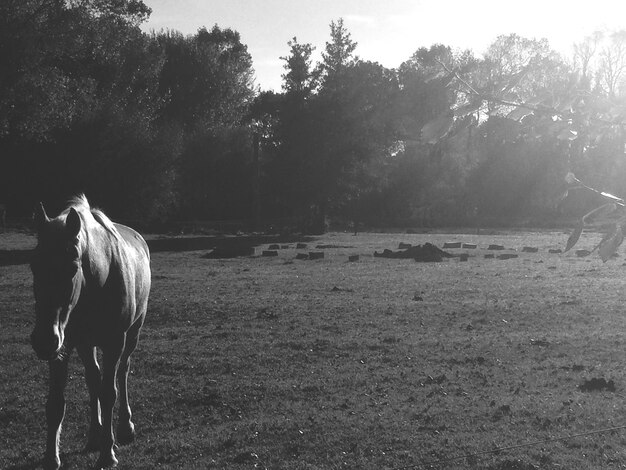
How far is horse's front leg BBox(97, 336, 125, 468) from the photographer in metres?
6.90

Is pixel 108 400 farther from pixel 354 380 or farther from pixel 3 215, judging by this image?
pixel 3 215

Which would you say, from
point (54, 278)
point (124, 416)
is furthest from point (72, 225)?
point (124, 416)

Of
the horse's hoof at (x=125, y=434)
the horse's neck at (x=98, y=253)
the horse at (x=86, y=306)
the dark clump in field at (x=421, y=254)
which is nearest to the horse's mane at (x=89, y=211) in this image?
the horse at (x=86, y=306)

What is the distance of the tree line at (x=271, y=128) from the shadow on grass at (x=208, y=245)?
7.15 ft

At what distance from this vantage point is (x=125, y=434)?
775 centimetres

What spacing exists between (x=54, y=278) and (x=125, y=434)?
8.42 feet

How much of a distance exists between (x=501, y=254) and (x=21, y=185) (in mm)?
23265

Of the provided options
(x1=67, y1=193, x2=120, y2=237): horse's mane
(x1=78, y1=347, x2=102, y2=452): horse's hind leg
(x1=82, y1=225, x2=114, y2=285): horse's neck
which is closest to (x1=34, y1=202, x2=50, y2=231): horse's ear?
(x1=82, y1=225, x2=114, y2=285): horse's neck

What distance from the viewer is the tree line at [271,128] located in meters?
3.59

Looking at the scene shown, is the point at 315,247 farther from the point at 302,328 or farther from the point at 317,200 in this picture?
the point at 302,328

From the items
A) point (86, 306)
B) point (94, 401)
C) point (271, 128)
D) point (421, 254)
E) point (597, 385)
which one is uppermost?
point (271, 128)

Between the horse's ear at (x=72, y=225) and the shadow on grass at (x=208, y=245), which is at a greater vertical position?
the horse's ear at (x=72, y=225)

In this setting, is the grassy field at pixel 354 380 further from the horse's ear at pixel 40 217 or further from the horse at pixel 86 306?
the horse's ear at pixel 40 217

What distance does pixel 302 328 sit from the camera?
48.5ft
